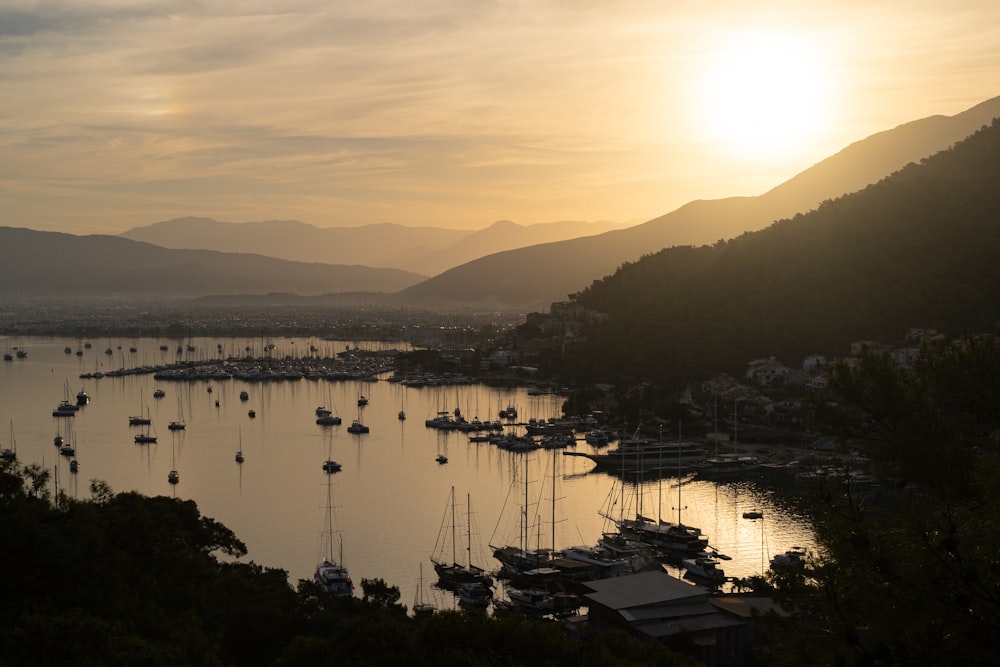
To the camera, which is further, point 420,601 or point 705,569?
point 705,569

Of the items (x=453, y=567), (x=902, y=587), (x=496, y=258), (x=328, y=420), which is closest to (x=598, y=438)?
Result: (x=328, y=420)

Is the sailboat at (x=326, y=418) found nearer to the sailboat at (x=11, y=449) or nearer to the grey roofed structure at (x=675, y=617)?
the sailboat at (x=11, y=449)

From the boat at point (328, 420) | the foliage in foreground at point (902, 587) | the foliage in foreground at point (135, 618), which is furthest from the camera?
the boat at point (328, 420)

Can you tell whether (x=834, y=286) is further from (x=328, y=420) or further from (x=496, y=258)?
(x=496, y=258)

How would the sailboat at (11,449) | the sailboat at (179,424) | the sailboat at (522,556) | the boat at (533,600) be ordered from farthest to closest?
1. the sailboat at (179,424)
2. the sailboat at (11,449)
3. the sailboat at (522,556)
4. the boat at (533,600)

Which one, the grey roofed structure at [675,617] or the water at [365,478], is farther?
the water at [365,478]

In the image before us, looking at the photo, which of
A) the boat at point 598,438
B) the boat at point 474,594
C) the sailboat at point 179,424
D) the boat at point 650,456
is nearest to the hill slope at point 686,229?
the boat at point 598,438

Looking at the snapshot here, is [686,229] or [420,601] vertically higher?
[686,229]
